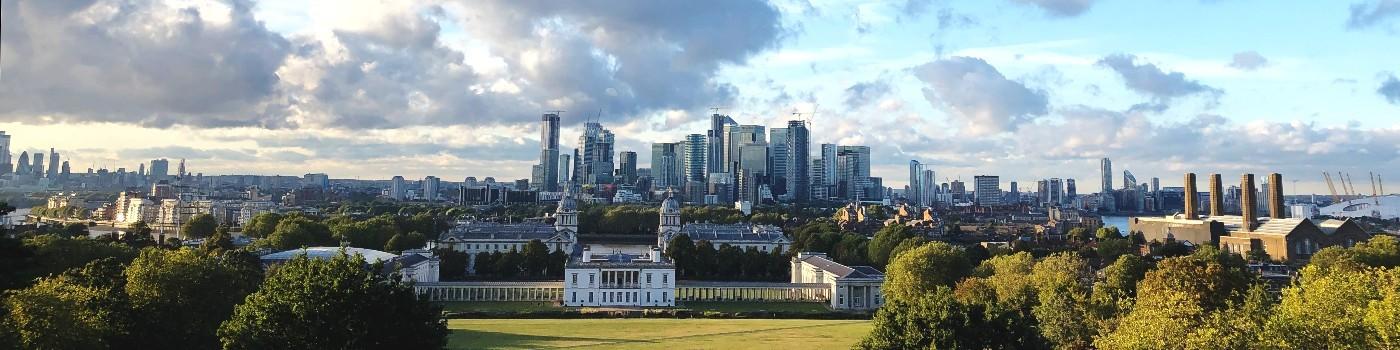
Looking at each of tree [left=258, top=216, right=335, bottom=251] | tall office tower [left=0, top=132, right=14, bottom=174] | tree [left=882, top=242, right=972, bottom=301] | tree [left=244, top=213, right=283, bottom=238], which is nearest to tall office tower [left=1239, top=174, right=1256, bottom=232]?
tree [left=882, top=242, right=972, bottom=301]

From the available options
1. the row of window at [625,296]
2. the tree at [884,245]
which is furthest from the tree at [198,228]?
the tree at [884,245]

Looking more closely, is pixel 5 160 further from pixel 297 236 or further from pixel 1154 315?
pixel 1154 315

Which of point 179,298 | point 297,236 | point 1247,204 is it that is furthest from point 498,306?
point 1247,204

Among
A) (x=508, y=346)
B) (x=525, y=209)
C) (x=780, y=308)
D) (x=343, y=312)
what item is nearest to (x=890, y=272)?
(x=780, y=308)

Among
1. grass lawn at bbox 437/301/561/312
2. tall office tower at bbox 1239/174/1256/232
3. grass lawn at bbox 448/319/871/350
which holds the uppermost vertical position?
tall office tower at bbox 1239/174/1256/232

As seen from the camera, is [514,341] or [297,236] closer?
[514,341]

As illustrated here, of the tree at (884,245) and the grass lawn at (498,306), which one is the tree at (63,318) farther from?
the tree at (884,245)

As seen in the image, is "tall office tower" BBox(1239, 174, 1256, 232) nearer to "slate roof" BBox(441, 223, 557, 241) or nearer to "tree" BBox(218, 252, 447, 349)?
"slate roof" BBox(441, 223, 557, 241)

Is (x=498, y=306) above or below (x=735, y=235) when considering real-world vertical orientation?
below
